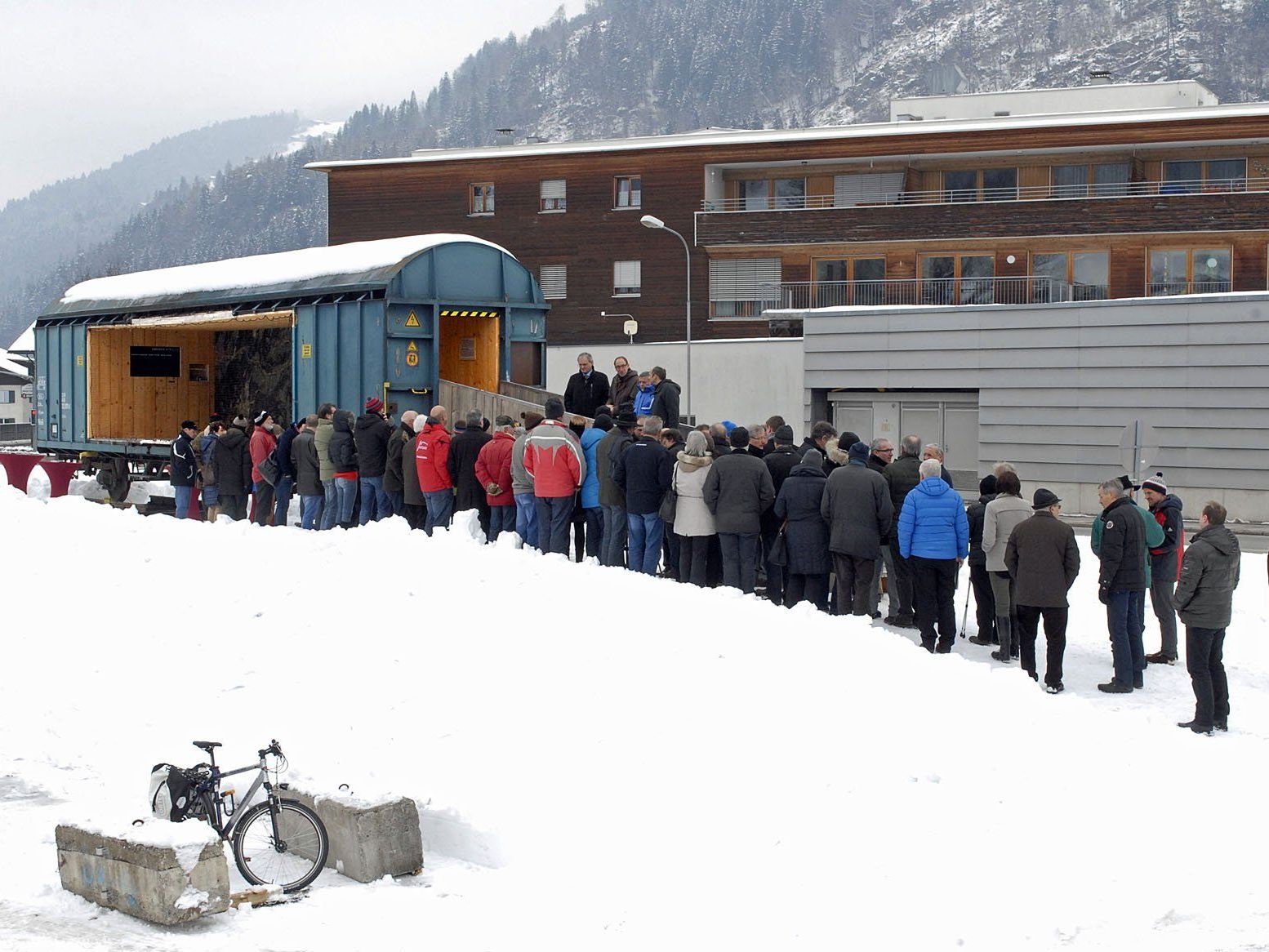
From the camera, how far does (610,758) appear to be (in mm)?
8219

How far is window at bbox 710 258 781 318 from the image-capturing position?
4788 centimetres

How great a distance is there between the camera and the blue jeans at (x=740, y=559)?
13523 millimetres

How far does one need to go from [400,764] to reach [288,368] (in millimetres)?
19283

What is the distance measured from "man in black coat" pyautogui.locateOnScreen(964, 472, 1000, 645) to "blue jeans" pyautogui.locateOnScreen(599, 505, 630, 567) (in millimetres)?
3500

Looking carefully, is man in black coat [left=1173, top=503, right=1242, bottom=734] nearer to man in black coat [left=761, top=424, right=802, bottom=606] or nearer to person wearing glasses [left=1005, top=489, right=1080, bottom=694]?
person wearing glasses [left=1005, top=489, right=1080, bottom=694]

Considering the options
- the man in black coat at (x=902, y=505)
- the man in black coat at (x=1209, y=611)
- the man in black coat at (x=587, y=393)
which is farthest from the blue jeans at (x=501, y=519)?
the man in black coat at (x=1209, y=611)

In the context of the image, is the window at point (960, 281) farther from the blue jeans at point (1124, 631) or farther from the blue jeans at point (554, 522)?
the blue jeans at point (1124, 631)

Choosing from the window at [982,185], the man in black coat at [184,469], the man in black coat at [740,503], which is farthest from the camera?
the window at [982,185]

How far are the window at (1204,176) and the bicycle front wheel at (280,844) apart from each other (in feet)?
139

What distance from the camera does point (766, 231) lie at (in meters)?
46.9

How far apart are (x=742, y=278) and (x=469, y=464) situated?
3340 cm

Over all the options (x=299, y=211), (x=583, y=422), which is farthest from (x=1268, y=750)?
(x=299, y=211)

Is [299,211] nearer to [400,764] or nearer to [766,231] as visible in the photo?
[766,231]

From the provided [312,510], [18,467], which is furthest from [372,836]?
[18,467]
